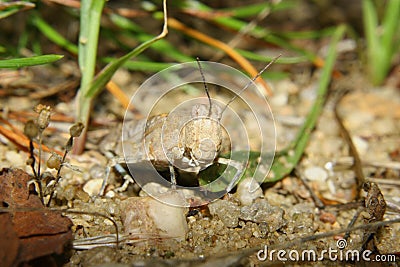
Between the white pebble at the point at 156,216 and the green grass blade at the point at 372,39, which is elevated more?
the green grass blade at the point at 372,39

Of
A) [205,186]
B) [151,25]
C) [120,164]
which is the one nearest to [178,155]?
[205,186]

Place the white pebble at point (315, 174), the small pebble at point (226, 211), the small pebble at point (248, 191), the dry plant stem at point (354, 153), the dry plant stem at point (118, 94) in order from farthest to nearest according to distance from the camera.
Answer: the dry plant stem at point (118, 94) → the white pebble at point (315, 174) → the dry plant stem at point (354, 153) → the small pebble at point (248, 191) → the small pebble at point (226, 211)

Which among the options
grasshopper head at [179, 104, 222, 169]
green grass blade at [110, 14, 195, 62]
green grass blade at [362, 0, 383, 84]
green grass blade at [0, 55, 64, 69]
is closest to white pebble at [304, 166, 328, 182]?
grasshopper head at [179, 104, 222, 169]

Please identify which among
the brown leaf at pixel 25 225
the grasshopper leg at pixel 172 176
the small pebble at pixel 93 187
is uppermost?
the grasshopper leg at pixel 172 176

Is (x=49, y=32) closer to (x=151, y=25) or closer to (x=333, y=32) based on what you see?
(x=151, y=25)

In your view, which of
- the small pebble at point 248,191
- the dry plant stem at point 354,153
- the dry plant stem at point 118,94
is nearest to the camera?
the small pebble at point 248,191

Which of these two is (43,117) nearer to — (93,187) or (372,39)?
(93,187)

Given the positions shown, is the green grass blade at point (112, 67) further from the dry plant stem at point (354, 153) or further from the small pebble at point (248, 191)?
A: the dry plant stem at point (354, 153)

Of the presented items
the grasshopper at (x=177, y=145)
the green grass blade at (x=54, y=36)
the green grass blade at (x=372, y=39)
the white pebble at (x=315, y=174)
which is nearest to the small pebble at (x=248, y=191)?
the grasshopper at (x=177, y=145)
